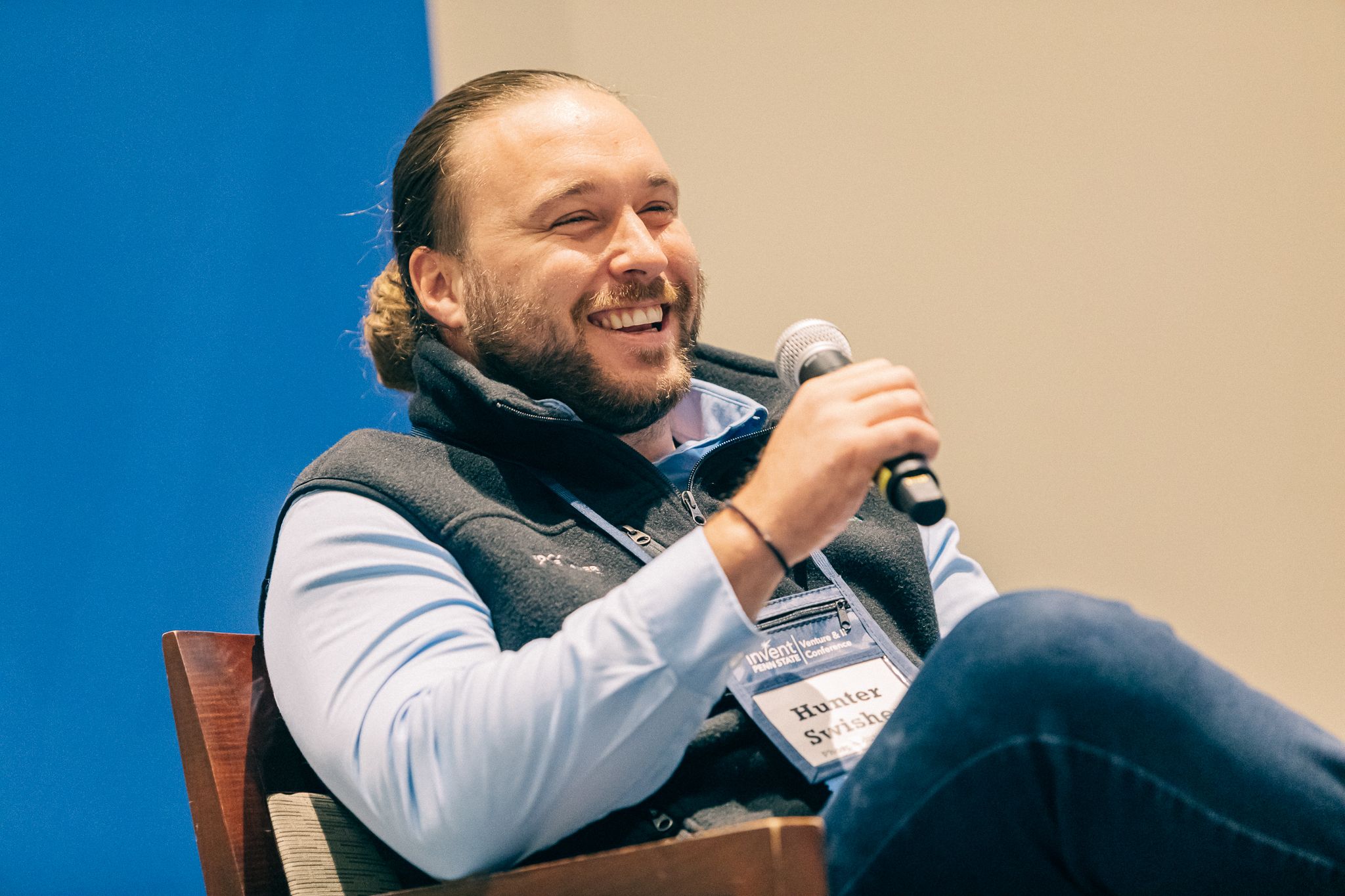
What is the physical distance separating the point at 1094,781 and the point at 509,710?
0.42 meters

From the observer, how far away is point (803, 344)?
3.96ft

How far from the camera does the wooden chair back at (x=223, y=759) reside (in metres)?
0.99

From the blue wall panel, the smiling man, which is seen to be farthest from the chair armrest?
the blue wall panel

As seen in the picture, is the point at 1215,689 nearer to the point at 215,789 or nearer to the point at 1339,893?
the point at 1339,893

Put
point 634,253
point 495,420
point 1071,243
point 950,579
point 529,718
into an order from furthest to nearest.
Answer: point 1071,243 → point 950,579 → point 634,253 → point 495,420 → point 529,718

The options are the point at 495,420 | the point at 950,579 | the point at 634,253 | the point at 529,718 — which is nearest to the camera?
the point at 529,718

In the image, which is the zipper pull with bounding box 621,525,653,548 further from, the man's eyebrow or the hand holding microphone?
the man's eyebrow

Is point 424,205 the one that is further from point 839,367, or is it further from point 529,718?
point 529,718

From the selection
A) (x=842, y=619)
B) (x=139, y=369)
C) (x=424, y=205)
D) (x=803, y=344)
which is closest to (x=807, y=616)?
(x=842, y=619)

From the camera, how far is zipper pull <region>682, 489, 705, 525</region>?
129cm

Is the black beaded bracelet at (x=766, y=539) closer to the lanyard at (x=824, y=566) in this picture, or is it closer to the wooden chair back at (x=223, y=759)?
the lanyard at (x=824, y=566)

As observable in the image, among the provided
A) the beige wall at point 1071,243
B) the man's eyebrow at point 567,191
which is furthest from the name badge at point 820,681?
the beige wall at point 1071,243

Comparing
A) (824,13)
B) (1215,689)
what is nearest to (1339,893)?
(1215,689)

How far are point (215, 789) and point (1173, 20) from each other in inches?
99.2
